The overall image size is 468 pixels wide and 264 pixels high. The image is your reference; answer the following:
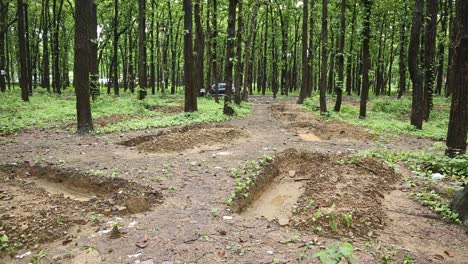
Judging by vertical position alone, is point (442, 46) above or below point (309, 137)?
above

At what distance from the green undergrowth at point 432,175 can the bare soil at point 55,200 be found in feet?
15.2

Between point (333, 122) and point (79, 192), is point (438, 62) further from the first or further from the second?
point (79, 192)

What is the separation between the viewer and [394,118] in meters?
18.4

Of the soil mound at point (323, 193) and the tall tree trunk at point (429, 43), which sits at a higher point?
the tall tree trunk at point (429, 43)

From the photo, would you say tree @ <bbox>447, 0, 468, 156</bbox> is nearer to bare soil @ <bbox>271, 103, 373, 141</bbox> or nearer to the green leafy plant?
bare soil @ <bbox>271, 103, 373, 141</bbox>

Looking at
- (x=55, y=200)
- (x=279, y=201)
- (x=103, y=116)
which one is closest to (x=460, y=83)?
(x=279, y=201)

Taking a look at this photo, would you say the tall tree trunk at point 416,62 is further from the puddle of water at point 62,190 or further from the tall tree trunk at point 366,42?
the puddle of water at point 62,190

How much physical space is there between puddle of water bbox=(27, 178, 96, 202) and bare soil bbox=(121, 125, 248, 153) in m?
2.82

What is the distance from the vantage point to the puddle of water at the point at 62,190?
22.4 feet

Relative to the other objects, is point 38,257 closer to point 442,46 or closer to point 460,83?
point 460,83

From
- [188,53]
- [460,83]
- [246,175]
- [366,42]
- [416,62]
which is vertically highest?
[366,42]

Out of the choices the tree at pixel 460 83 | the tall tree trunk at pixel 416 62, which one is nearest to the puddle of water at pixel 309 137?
the tall tree trunk at pixel 416 62

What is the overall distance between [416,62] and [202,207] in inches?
409

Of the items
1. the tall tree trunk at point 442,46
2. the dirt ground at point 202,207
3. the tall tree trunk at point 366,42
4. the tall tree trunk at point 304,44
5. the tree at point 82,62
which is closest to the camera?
the dirt ground at point 202,207
